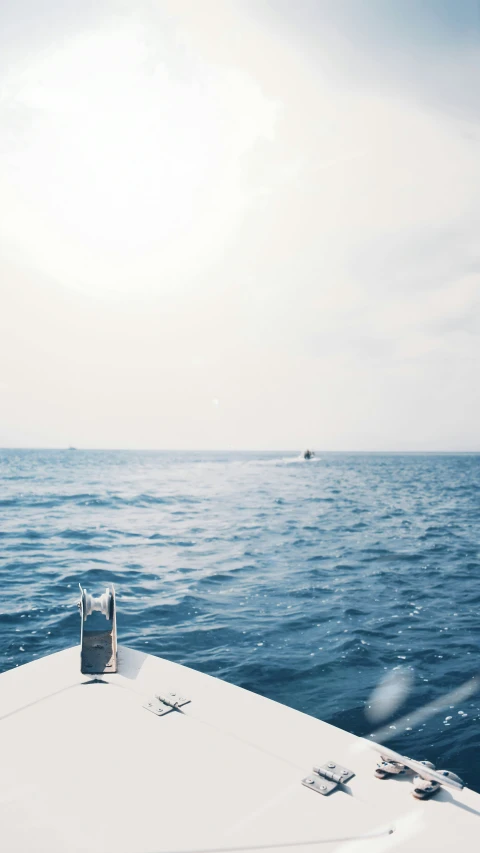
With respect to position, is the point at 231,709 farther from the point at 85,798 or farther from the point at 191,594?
the point at 191,594

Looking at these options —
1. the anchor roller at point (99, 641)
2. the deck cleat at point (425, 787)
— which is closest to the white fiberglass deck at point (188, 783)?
the deck cleat at point (425, 787)

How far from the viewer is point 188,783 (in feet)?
11.9

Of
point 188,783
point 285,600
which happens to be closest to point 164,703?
point 188,783

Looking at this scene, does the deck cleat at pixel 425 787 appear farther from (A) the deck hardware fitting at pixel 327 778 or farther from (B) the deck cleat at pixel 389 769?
(A) the deck hardware fitting at pixel 327 778

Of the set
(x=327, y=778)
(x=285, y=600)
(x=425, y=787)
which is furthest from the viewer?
(x=285, y=600)

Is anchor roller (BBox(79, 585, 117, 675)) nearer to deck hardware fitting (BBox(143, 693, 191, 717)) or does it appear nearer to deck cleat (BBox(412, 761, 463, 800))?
deck hardware fitting (BBox(143, 693, 191, 717))

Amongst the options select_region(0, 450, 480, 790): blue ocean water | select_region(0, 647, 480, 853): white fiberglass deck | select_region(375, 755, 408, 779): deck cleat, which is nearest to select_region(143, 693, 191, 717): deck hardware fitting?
select_region(0, 647, 480, 853): white fiberglass deck

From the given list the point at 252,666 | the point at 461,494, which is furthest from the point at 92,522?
the point at 461,494

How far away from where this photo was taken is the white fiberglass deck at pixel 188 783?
3.15 m

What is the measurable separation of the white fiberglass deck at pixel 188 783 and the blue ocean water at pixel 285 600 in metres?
2.62

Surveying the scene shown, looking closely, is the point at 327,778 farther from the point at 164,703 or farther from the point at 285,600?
the point at 285,600

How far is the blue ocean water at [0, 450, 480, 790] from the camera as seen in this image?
25.6ft

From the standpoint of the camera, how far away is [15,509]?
28703 millimetres

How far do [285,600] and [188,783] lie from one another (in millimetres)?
8787
